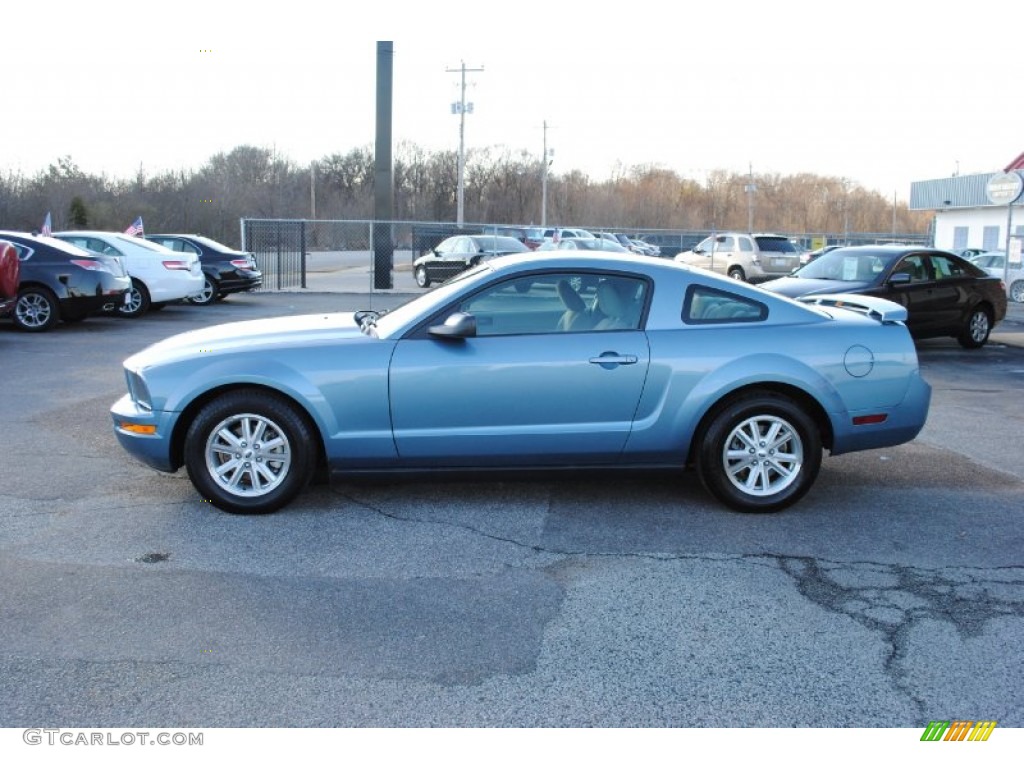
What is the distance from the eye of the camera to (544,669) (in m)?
3.81

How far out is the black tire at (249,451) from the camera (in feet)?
18.6

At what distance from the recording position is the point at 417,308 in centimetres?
601

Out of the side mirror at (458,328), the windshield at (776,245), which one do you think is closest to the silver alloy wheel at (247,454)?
the side mirror at (458,328)

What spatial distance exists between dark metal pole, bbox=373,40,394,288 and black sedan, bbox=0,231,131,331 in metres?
10.8

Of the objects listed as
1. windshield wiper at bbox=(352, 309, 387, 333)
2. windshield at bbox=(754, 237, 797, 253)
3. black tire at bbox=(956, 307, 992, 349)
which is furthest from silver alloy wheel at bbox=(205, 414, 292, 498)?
windshield at bbox=(754, 237, 797, 253)

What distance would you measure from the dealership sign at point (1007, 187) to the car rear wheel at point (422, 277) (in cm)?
1500

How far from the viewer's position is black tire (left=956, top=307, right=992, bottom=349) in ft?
47.9

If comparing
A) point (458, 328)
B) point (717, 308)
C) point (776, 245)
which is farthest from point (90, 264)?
point (776, 245)

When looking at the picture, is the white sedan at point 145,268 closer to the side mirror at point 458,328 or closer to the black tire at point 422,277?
the black tire at point 422,277

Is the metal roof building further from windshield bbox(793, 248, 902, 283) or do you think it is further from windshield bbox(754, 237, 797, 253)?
windshield bbox(793, 248, 902, 283)

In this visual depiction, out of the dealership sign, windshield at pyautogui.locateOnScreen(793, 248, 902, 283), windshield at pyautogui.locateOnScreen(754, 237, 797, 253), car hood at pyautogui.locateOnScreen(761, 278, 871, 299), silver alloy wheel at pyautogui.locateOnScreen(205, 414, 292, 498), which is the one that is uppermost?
the dealership sign

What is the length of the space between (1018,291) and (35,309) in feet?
73.2
